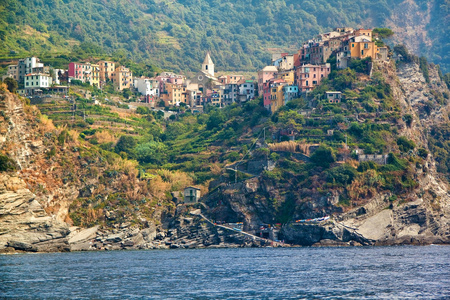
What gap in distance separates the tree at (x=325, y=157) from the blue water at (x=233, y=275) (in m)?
18.7

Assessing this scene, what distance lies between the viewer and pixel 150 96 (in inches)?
6289

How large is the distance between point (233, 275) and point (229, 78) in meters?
110

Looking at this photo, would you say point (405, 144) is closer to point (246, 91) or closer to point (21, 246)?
point (246, 91)

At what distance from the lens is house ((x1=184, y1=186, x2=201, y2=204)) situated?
111 metres

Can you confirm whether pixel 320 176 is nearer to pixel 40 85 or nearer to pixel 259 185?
pixel 259 185

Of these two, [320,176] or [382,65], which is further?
[382,65]

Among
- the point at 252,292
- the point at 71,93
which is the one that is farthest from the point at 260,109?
the point at 252,292

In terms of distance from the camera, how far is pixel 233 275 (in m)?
67.0

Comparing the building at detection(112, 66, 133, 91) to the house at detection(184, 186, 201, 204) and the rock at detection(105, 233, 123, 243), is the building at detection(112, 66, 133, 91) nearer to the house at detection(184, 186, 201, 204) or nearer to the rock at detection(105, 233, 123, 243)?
the house at detection(184, 186, 201, 204)

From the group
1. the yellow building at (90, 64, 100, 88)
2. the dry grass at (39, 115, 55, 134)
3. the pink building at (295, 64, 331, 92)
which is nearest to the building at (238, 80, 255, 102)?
the pink building at (295, 64, 331, 92)

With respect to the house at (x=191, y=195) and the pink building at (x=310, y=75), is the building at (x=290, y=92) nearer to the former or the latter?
the pink building at (x=310, y=75)

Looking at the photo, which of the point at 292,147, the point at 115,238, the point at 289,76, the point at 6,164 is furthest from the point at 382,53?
the point at 6,164

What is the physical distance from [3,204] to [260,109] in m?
56.2

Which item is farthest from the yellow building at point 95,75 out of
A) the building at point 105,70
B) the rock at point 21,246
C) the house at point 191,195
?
the rock at point 21,246
